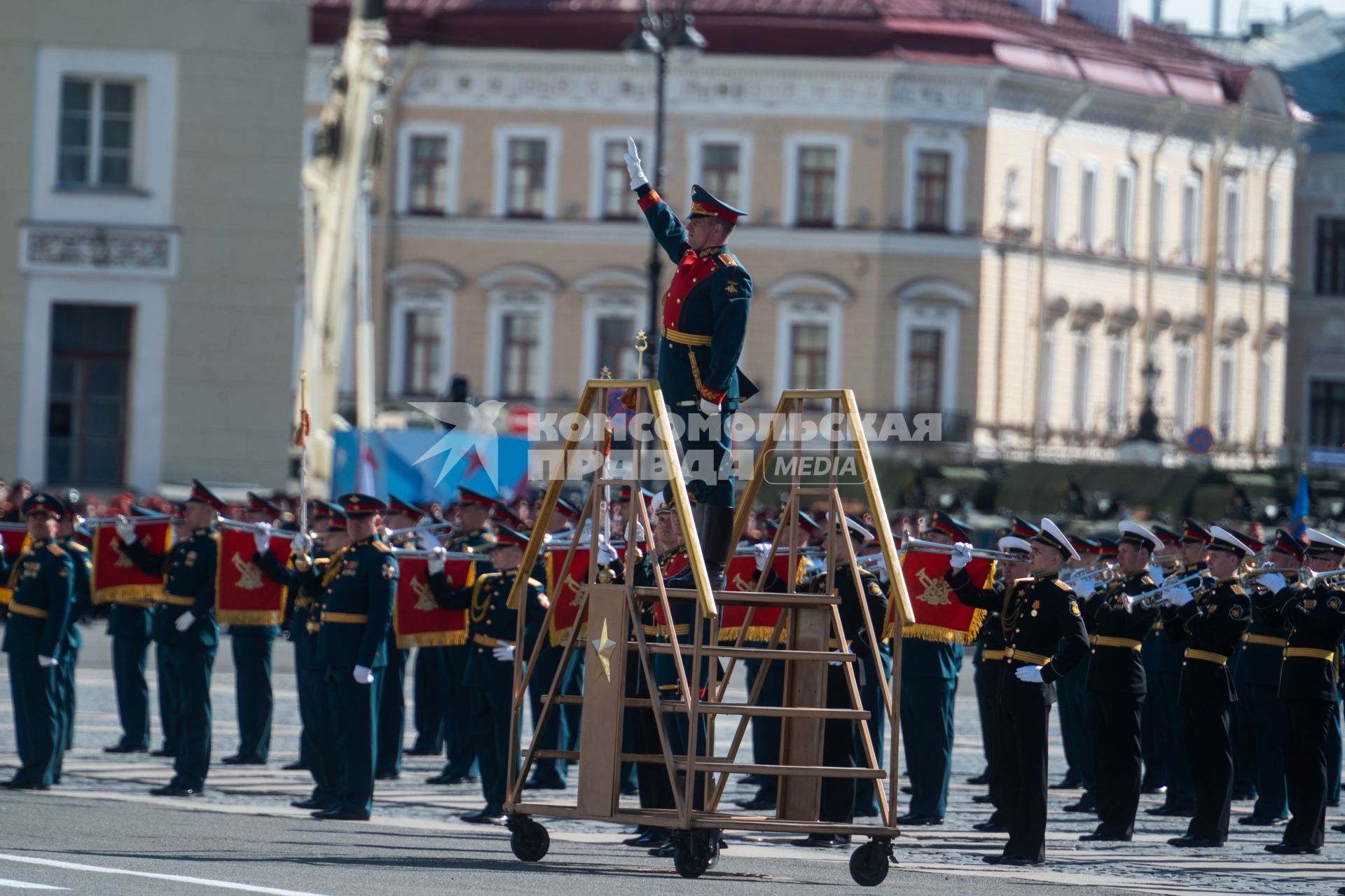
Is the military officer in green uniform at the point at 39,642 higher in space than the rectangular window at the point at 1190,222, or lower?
lower

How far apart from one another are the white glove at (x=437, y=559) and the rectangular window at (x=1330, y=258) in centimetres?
4897

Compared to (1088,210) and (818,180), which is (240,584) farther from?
(1088,210)

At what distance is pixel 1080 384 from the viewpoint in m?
54.2

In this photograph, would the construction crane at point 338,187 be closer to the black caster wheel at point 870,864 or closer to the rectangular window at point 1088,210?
the black caster wheel at point 870,864

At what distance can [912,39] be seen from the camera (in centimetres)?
5028

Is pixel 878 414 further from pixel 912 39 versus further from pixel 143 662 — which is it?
pixel 143 662

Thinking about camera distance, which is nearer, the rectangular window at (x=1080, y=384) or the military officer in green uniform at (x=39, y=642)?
the military officer in green uniform at (x=39, y=642)

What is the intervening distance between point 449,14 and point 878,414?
1188 cm

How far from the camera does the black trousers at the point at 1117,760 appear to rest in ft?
48.2

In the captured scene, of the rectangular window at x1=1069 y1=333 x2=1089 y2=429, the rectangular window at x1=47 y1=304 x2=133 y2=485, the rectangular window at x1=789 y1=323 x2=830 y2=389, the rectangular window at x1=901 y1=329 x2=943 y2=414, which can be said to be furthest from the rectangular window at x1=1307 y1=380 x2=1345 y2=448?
the rectangular window at x1=47 y1=304 x2=133 y2=485

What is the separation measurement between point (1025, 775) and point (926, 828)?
177 cm

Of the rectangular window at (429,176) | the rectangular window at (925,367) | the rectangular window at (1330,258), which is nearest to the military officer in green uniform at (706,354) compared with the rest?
the rectangular window at (925,367)

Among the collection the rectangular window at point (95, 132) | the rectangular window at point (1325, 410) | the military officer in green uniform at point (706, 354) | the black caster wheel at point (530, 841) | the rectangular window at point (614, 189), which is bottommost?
the black caster wheel at point (530, 841)

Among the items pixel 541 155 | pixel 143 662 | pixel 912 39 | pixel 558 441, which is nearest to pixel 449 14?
pixel 541 155
